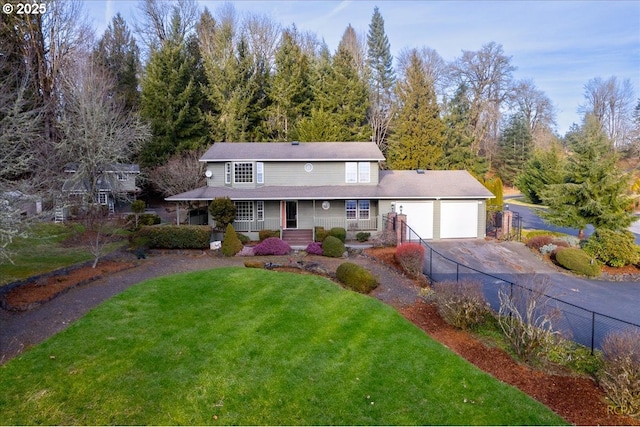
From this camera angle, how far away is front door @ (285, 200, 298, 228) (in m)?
24.0

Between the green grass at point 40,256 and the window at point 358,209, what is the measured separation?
42.5 ft

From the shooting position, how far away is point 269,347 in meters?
8.03

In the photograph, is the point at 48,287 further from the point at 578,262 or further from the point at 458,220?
the point at 458,220

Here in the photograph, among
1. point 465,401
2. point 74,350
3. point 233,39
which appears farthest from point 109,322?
point 233,39

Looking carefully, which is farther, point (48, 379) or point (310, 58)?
point (310, 58)

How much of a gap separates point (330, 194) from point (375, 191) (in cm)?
291

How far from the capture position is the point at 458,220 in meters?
23.2

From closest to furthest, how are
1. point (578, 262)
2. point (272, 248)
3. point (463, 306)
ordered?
Result: point (463, 306)
point (578, 262)
point (272, 248)

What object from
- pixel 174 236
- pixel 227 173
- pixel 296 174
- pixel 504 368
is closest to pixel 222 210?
pixel 174 236

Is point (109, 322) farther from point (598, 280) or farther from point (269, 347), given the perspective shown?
point (598, 280)

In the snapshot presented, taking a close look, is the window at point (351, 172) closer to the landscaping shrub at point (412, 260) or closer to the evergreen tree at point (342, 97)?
the landscaping shrub at point (412, 260)

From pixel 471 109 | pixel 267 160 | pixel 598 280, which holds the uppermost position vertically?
pixel 471 109

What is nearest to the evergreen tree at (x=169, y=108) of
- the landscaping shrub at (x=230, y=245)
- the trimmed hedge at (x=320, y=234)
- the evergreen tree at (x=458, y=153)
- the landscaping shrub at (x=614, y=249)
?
the trimmed hedge at (x=320, y=234)

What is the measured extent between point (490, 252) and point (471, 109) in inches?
1403
